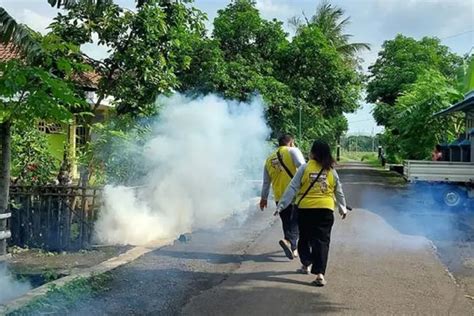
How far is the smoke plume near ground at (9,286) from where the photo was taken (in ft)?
21.0

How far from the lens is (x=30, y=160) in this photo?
33.0ft

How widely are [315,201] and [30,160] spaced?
5406 mm

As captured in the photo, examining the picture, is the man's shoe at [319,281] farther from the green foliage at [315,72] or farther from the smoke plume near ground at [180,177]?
the green foliage at [315,72]

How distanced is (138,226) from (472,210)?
9.04 m

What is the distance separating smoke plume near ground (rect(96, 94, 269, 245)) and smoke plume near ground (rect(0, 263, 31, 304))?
105 inches

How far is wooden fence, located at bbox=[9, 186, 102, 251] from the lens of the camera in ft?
30.6

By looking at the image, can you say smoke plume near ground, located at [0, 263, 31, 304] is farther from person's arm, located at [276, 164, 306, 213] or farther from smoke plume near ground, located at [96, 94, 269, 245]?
person's arm, located at [276, 164, 306, 213]

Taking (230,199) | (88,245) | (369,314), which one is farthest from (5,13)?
A: (230,199)

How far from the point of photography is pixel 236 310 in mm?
5754

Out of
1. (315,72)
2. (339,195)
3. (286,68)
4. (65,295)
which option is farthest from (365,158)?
(65,295)

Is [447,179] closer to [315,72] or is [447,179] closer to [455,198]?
[455,198]

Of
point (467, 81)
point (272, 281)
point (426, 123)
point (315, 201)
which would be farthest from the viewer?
point (467, 81)

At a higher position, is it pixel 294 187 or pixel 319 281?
pixel 294 187

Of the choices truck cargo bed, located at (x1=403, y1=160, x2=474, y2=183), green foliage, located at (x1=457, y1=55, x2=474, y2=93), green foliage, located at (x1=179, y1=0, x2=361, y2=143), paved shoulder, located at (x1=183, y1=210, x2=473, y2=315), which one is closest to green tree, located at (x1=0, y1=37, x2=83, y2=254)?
paved shoulder, located at (x1=183, y1=210, x2=473, y2=315)
